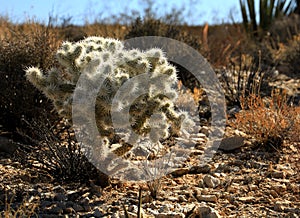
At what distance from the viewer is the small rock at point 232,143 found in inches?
204

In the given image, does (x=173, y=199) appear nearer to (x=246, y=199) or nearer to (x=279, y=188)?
(x=246, y=199)

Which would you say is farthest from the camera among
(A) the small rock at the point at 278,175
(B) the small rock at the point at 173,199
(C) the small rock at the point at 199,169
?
(C) the small rock at the point at 199,169

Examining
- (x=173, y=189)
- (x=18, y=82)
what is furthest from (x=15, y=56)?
(x=173, y=189)

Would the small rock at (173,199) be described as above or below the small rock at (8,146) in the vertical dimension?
below

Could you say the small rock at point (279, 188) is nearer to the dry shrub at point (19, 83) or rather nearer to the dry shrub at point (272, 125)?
the dry shrub at point (272, 125)

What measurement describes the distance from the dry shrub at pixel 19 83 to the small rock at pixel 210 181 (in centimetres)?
168

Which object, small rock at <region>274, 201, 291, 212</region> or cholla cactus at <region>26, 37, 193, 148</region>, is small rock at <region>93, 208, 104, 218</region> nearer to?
cholla cactus at <region>26, 37, 193, 148</region>

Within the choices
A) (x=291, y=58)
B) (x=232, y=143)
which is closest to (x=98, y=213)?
(x=232, y=143)

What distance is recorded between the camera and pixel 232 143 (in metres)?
5.22

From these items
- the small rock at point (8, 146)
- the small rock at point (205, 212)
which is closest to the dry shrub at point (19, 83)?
the small rock at point (8, 146)

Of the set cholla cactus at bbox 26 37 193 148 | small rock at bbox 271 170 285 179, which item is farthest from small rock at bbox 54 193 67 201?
small rock at bbox 271 170 285 179

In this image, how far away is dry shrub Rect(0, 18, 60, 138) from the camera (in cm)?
512

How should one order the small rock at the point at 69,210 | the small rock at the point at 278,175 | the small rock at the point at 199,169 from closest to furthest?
1. the small rock at the point at 69,210
2. the small rock at the point at 278,175
3. the small rock at the point at 199,169

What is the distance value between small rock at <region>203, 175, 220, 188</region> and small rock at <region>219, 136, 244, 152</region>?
3.16ft
